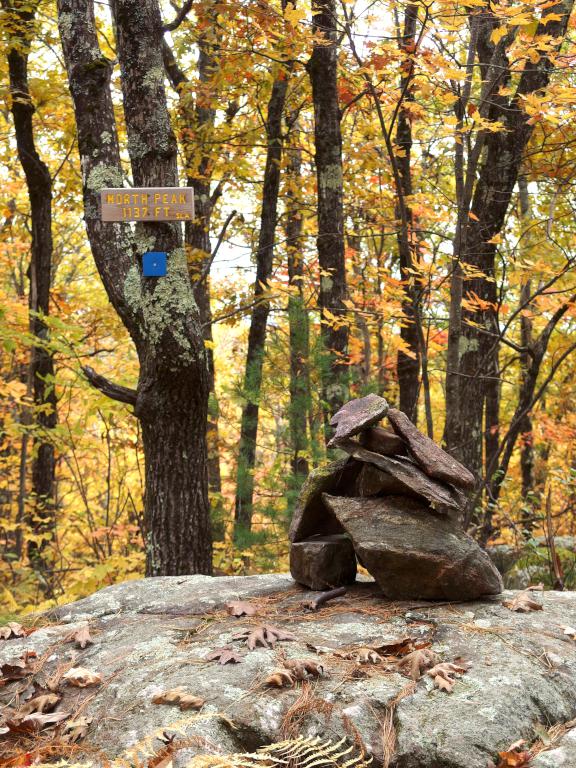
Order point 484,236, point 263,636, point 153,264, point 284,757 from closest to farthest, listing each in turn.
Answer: point 284,757
point 263,636
point 153,264
point 484,236

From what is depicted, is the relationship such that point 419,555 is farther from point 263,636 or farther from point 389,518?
point 263,636

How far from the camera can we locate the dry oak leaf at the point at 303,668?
2.67m

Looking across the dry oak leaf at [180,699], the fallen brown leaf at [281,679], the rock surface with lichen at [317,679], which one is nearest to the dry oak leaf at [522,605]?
the rock surface with lichen at [317,679]

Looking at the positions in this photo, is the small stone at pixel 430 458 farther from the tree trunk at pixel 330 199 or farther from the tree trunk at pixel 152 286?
the tree trunk at pixel 330 199

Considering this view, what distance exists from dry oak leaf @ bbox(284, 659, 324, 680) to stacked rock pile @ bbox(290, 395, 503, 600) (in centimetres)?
87

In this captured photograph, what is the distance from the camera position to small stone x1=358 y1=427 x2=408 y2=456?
3.86 metres

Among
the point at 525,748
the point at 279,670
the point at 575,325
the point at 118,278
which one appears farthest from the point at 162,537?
the point at 575,325

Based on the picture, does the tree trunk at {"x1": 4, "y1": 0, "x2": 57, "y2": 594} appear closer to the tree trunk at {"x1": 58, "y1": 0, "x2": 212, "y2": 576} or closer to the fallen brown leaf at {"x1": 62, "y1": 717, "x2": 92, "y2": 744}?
the tree trunk at {"x1": 58, "y1": 0, "x2": 212, "y2": 576}

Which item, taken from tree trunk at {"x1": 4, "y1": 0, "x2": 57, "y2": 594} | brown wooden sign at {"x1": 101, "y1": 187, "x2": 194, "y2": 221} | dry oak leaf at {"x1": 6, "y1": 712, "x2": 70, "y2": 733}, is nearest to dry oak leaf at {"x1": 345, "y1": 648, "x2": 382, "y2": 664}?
dry oak leaf at {"x1": 6, "y1": 712, "x2": 70, "y2": 733}

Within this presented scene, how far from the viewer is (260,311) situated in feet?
31.8

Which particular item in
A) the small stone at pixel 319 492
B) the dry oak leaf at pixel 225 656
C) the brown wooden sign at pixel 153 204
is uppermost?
the brown wooden sign at pixel 153 204

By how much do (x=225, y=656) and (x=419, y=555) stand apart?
3.65 ft

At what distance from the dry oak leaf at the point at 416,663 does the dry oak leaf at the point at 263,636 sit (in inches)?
21.9

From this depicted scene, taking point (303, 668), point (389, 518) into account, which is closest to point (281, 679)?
point (303, 668)
